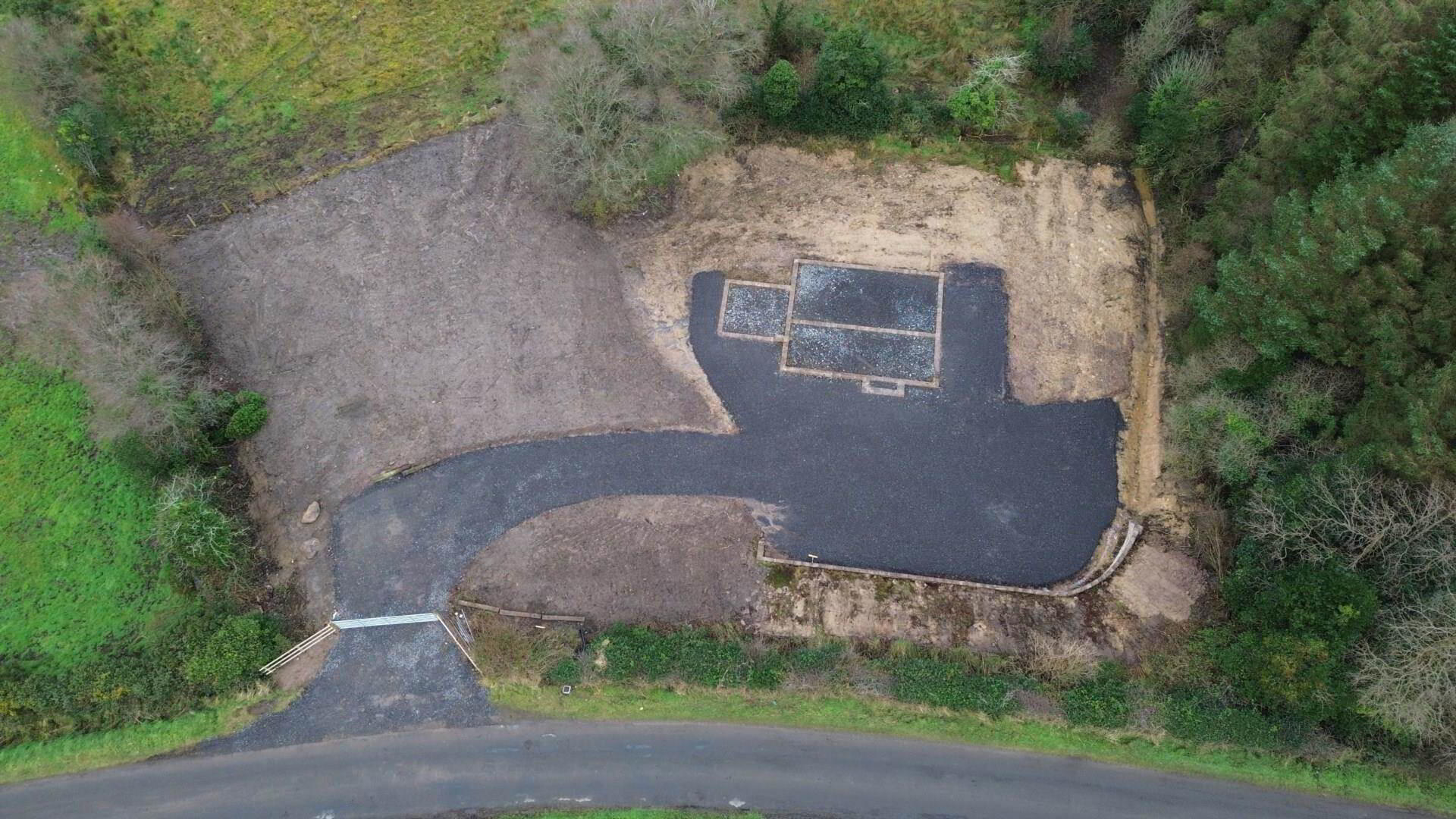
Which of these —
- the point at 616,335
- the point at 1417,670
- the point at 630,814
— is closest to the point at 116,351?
the point at 616,335

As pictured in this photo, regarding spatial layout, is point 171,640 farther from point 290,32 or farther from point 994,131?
point 994,131

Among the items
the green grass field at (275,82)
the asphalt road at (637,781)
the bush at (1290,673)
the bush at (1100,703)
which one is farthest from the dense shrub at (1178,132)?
the green grass field at (275,82)

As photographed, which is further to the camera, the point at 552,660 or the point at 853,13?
the point at 853,13

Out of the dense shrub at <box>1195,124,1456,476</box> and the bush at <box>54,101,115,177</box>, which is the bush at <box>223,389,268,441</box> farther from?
the dense shrub at <box>1195,124,1456,476</box>

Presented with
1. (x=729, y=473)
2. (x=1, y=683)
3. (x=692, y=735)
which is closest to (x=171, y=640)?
(x=1, y=683)

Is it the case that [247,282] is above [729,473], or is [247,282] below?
above

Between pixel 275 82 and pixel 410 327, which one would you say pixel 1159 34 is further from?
pixel 275 82
